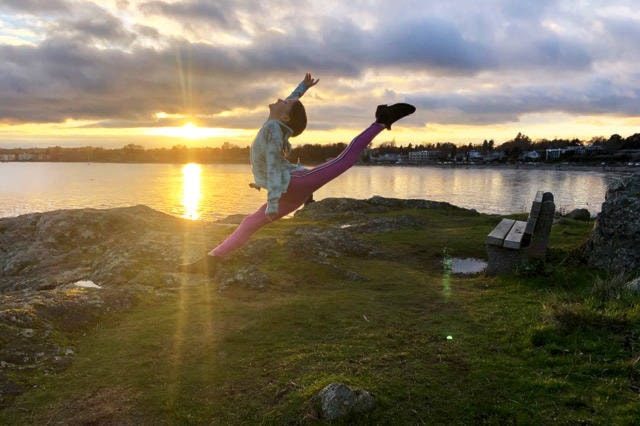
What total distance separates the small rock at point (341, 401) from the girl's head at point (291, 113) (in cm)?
471

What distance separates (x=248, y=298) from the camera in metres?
7.54

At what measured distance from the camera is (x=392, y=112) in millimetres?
7902

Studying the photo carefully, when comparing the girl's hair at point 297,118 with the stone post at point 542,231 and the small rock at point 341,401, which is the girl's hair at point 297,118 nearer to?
the small rock at point 341,401

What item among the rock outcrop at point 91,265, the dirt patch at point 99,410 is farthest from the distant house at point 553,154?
the dirt patch at point 99,410

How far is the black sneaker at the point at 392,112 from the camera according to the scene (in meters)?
7.90

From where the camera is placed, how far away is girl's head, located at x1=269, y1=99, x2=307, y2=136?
7430 mm

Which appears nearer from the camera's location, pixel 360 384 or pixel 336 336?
pixel 360 384

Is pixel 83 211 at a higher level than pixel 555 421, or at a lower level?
higher

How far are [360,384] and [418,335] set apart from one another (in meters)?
1.66

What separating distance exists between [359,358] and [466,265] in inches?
284

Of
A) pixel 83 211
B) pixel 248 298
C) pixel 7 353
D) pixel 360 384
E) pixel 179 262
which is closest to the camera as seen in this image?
pixel 360 384

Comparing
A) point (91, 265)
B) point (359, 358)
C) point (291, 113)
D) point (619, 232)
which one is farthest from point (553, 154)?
point (359, 358)

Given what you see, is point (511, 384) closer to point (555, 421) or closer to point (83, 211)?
point (555, 421)

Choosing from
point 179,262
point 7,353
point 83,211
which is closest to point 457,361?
point 7,353
